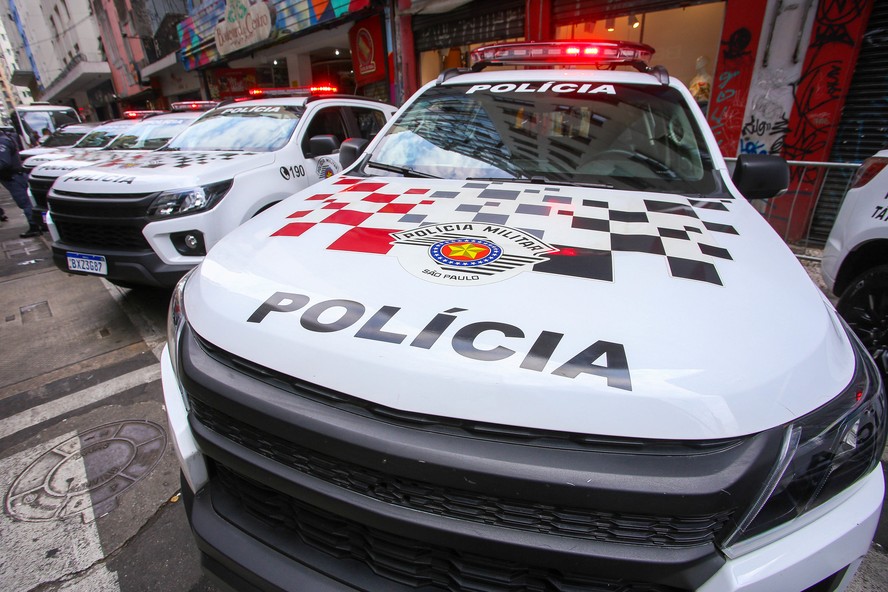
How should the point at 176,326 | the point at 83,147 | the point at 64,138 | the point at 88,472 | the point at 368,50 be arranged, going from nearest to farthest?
the point at 176,326, the point at 88,472, the point at 83,147, the point at 64,138, the point at 368,50

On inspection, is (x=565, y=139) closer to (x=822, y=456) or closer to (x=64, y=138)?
(x=822, y=456)

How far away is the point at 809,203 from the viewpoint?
197 inches

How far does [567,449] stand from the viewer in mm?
869

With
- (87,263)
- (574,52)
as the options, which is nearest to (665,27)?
(574,52)

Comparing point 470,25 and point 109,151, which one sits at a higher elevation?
point 470,25

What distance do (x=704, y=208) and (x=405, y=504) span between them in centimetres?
158

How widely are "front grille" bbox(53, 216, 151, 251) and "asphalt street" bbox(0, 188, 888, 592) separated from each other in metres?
0.77

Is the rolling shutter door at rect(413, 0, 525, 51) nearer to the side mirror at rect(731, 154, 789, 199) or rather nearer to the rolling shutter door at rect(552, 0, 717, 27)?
the rolling shutter door at rect(552, 0, 717, 27)

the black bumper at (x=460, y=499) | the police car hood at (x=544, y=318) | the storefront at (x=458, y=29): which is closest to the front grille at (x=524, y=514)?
the black bumper at (x=460, y=499)

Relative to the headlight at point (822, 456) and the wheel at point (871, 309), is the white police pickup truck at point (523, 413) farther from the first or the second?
the wheel at point (871, 309)

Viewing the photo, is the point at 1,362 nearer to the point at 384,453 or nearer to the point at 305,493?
the point at 305,493

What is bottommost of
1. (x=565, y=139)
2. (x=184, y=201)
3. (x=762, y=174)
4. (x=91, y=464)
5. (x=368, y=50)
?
(x=91, y=464)

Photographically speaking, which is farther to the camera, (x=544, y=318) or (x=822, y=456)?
(x=544, y=318)

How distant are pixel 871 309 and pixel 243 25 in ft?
52.3
